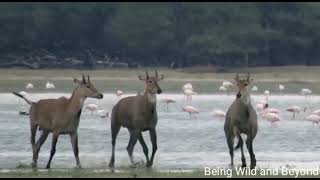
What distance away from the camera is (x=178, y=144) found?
19625 millimetres

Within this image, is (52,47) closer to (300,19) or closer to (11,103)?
(300,19)

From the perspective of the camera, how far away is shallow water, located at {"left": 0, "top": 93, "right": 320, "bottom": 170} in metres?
16.7

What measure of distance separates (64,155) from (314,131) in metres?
7.41

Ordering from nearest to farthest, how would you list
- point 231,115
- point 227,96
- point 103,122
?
point 231,115 < point 103,122 < point 227,96

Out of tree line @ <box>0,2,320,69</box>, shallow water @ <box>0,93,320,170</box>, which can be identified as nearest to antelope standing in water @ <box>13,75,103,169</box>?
shallow water @ <box>0,93,320,170</box>

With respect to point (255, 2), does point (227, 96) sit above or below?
below

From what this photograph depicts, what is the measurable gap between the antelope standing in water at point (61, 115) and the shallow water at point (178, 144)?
0.41 metres

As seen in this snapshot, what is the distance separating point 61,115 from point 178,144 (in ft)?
13.3

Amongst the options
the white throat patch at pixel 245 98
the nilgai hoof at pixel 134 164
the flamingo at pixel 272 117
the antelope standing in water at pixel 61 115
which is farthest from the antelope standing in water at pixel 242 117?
the flamingo at pixel 272 117

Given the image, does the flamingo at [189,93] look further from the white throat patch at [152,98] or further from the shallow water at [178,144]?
the white throat patch at [152,98]

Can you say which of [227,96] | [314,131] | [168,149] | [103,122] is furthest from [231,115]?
[227,96]

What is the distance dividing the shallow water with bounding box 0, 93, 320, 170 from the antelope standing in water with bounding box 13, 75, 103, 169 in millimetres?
412

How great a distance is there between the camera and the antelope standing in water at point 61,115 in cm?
1596

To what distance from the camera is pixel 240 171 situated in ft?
47.9
